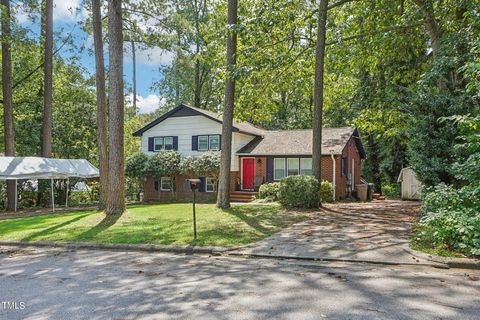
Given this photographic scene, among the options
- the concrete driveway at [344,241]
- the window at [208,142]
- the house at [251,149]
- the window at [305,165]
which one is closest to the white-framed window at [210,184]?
the house at [251,149]

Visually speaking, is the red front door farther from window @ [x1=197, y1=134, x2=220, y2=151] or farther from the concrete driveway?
the concrete driveway

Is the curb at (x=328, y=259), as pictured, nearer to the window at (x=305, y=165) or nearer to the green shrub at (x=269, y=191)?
the green shrub at (x=269, y=191)

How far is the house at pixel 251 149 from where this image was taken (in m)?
21.0

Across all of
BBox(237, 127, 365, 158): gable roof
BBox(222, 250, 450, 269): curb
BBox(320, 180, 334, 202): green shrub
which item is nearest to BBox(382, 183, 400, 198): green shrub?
BBox(237, 127, 365, 158): gable roof

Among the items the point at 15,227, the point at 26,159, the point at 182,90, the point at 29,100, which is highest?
the point at 182,90

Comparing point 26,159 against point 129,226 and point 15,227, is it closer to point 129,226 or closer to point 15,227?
point 15,227

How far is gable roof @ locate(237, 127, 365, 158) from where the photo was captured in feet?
68.1

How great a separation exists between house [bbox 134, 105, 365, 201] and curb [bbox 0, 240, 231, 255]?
13.6m

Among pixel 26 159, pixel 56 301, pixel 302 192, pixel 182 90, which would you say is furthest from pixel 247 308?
pixel 182 90

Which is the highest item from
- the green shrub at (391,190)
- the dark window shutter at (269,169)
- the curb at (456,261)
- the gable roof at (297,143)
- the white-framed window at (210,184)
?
the gable roof at (297,143)

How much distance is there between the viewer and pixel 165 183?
79.5 ft

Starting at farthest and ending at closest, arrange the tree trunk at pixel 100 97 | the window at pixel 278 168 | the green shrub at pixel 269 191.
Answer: the window at pixel 278 168 < the green shrub at pixel 269 191 < the tree trunk at pixel 100 97

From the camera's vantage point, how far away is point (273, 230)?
9180mm

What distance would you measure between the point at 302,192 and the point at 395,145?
15664mm
